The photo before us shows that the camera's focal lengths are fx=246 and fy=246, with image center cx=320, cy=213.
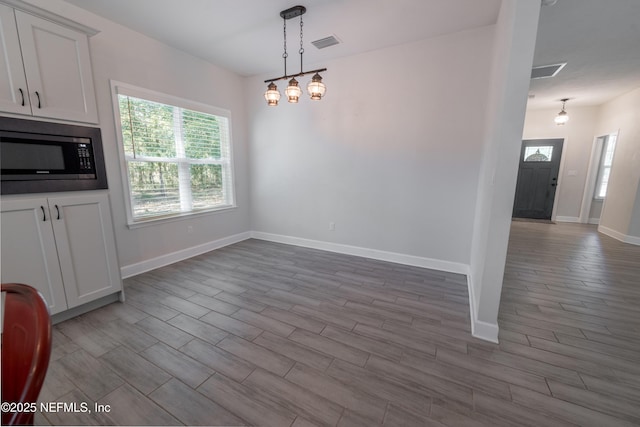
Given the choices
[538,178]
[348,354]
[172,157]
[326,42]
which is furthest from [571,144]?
[172,157]

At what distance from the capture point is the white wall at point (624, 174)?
14.5 feet

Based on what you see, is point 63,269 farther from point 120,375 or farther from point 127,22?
point 127,22

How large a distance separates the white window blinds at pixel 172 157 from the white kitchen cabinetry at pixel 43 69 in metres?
0.77

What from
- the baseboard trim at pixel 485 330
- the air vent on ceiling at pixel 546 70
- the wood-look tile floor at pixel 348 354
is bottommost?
the wood-look tile floor at pixel 348 354

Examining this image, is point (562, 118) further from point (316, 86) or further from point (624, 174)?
point (316, 86)

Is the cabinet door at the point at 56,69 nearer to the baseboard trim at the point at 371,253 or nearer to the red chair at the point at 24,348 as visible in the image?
the red chair at the point at 24,348

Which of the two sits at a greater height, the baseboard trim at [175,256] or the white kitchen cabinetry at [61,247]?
the white kitchen cabinetry at [61,247]

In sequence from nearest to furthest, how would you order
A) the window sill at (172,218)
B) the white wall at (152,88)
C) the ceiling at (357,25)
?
the ceiling at (357,25), the white wall at (152,88), the window sill at (172,218)

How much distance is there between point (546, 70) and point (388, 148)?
9.11 feet

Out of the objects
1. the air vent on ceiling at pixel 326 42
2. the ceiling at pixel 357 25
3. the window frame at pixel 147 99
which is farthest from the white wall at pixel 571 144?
the window frame at pixel 147 99

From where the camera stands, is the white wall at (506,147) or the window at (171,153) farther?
the window at (171,153)

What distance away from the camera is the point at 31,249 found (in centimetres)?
189

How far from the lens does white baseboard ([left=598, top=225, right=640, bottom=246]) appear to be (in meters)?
4.44

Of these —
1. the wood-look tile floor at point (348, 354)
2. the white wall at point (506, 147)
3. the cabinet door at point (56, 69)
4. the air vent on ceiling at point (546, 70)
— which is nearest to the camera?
the wood-look tile floor at point (348, 354)
